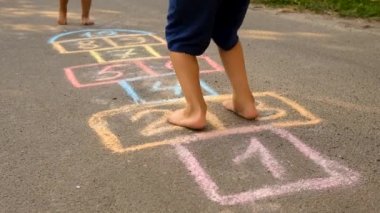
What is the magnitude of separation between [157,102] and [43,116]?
0.70m

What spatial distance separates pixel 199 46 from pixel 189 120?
16.0 inches

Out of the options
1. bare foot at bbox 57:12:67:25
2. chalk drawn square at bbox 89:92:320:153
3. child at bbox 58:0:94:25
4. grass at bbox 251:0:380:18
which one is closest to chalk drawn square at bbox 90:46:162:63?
chalk drawn square at bbox 89:92:320:153

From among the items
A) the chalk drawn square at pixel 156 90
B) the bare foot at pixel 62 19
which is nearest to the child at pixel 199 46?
the chalk drawn square at pixel 156 90

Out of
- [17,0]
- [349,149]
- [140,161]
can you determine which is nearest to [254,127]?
[349,149]

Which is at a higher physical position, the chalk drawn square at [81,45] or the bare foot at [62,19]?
the chalk drawn square at [81,45]

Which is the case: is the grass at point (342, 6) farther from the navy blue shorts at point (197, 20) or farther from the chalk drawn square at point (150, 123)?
the navy blue shorts at point (197, 20)

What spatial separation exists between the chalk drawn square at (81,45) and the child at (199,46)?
80.8 inches

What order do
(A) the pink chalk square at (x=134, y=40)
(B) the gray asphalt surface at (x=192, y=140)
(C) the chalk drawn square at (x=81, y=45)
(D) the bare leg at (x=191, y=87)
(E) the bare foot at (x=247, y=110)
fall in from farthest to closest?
1. (A) the pink chalk square at (x=134, y=40)
2. (C) the chalk drawn square at (x=81, y=45)
3. (E) the bare foot at (x=247, y=110)
4. (D) the bare leg at (x=191, y=87)
5. (B) the gray asphalt surface at (x=192, y=140)

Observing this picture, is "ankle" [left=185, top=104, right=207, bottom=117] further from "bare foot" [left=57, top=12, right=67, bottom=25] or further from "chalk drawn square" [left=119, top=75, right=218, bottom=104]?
"bare foot" [left=57, top=12, right=67, bottom=25]

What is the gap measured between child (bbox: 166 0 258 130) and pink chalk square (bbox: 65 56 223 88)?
3.07 feet

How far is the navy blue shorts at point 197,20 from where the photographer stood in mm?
2742

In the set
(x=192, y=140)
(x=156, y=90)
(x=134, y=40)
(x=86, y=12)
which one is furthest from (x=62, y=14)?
(x=192, y=140)

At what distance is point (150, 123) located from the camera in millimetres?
3021

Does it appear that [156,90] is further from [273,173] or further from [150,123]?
[273,173]
